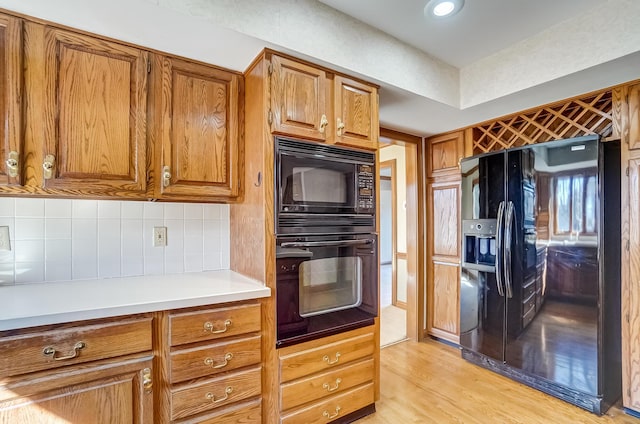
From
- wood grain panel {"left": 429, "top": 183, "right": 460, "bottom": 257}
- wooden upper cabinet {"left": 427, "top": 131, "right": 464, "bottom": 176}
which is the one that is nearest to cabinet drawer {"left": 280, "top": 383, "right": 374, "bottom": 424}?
wood grain panel {"left": 429, "top": 183, "right": 460, "bottom": 257}

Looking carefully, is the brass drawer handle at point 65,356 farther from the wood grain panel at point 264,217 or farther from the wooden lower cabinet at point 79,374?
the wood grain panel at point 264,217

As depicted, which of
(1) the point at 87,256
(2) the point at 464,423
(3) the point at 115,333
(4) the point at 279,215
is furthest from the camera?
(2) the point at 464,423

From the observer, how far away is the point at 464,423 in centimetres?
188

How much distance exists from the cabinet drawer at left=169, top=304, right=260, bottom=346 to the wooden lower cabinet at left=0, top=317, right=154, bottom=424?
0.12 metres

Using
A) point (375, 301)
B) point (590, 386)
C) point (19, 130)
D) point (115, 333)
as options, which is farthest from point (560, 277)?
point (19, 130)

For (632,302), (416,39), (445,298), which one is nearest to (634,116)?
(632,302)

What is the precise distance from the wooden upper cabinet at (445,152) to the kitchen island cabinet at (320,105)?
4.55ft

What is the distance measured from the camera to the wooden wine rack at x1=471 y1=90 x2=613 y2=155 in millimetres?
2184

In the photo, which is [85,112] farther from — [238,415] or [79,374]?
[238,415]

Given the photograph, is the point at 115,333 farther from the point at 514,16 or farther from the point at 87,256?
the point at 514,16

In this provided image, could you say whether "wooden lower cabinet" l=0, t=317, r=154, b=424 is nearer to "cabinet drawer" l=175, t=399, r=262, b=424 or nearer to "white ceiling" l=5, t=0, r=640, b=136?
"cabinet drawer" l=175, t=399, r=262, b=424

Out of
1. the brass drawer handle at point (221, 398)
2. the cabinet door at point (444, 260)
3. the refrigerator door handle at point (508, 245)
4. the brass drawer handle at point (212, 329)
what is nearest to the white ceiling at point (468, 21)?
the refrigerator door handle at point (508, 245)

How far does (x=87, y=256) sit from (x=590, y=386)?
3.17m

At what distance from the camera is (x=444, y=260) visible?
3035 millimetres
